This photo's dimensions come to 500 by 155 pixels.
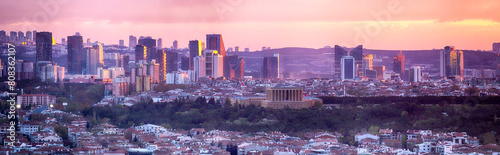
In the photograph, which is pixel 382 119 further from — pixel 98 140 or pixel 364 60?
pixel 364 60

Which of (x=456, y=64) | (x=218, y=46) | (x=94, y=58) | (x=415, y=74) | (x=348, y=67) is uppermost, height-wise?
(x=218, y=46)

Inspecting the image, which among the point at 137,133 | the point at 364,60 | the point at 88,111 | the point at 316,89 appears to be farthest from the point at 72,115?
the point at 364,60

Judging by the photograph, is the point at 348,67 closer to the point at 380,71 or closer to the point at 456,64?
the point at 380,71

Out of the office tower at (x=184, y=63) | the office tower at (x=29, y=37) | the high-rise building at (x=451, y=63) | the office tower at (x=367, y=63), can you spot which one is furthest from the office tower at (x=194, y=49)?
the office tower at (x=29, y=37)

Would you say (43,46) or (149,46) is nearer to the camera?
(43,46)

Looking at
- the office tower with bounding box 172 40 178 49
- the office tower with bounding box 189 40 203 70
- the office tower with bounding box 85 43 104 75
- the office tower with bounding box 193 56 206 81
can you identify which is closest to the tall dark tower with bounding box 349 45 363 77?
the office tower with bounding box 193 56 206 81

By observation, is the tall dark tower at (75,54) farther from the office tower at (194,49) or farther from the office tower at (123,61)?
the office tower at (194,49)

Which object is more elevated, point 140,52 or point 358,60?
point 140,52

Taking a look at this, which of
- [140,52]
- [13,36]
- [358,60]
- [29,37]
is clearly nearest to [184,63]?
[140,52]
